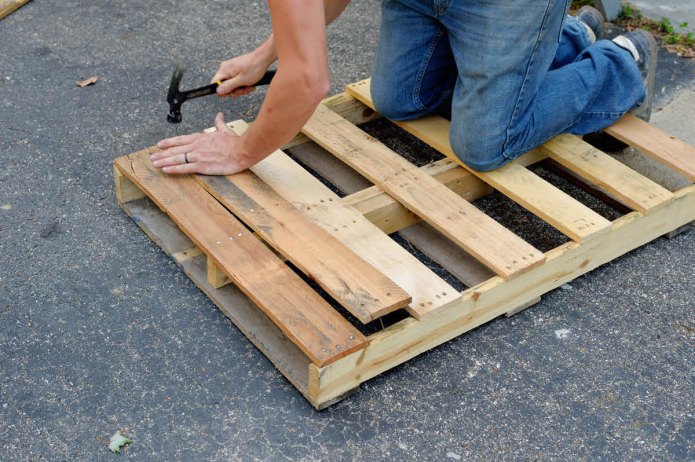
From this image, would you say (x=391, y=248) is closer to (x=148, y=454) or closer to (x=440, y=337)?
(x=440, y=337)

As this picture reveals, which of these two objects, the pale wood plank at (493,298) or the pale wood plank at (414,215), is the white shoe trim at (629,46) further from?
the pale wood plank at (414,215)

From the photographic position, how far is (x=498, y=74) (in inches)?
109

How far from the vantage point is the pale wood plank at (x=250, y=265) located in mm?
2248

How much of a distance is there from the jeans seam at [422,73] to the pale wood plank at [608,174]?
1.59 ft

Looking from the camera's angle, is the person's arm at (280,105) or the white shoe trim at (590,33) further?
the white shoe trim at (590,33)

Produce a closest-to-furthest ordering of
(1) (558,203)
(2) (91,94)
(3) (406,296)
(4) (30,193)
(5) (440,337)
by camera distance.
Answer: (3) (406,296) → (5) (440,337) → (1) (558,203) → (4) (30,193) → (2) (91,94)

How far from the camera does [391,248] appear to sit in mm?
2596

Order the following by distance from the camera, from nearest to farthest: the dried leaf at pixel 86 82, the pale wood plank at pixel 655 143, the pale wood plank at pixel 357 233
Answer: the pale wood plank at pixel 357 233 < the pale wood plank at pixel 655 143 < the dried leaf at pixel 86 82

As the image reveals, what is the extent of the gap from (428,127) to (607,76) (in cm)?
67

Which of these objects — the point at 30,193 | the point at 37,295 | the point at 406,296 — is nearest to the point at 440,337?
the point at 406,296

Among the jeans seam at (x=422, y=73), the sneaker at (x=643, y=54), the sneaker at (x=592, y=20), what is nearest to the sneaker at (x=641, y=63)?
the sneaker at (x=643, y=54)

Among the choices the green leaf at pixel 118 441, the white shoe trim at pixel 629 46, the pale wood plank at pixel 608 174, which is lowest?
the green leaf at pixel 118 441

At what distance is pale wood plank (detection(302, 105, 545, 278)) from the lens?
2.58 m

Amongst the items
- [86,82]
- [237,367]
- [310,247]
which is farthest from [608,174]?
[86,82]
